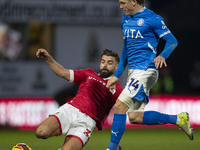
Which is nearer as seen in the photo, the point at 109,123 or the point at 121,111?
the point at 121,111

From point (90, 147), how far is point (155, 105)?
6.02 m

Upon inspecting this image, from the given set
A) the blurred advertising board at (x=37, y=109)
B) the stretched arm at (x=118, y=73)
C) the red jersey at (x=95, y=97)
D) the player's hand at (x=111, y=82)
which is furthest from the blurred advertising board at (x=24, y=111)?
the player's hand at (x=111, y=82)

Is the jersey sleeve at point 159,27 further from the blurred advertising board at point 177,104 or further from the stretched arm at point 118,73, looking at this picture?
the blurred advertising board at point 177,104

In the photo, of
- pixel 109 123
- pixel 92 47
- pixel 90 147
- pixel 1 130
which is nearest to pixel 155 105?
pixel 109 123

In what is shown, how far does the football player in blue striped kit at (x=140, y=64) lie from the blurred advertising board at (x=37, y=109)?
802 centimetres

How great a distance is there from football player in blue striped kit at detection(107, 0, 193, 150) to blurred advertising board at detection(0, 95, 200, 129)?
316 inches

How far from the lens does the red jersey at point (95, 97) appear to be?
22.5 ft

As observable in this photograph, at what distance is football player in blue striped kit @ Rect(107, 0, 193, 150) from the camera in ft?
21.9

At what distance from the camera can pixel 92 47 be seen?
56.6 feet

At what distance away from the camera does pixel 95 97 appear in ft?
22.6

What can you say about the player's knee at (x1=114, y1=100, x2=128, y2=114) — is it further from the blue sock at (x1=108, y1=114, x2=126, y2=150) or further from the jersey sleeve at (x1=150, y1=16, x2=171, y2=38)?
the jersey sleeve at (x1=150, y1=16, x2=171, y2=38)

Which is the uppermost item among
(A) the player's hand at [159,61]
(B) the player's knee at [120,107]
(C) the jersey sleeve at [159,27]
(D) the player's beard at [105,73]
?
(C) the jersey sleeve at [159,27]

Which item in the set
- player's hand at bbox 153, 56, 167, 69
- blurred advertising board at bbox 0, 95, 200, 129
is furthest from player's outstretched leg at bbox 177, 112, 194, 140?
blurred advertising board at bbox 0, 95, 200, 129

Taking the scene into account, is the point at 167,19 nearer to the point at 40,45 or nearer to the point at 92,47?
the point at 92,47
